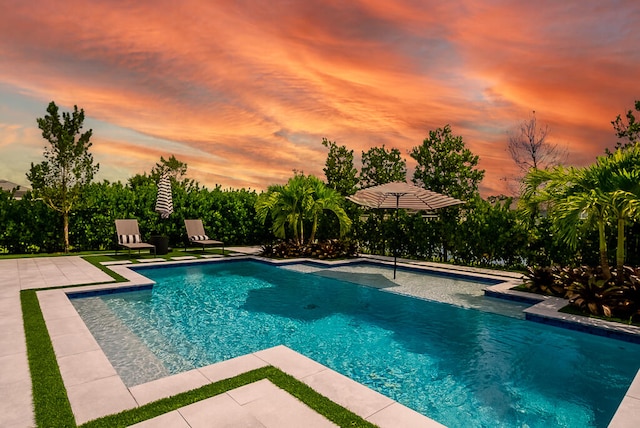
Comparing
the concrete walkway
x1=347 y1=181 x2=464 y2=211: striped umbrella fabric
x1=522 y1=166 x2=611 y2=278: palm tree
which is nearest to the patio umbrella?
x1=347 y1=181 x2=464 y2=211: striped umbrella fabric

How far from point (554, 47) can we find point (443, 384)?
34.9ft

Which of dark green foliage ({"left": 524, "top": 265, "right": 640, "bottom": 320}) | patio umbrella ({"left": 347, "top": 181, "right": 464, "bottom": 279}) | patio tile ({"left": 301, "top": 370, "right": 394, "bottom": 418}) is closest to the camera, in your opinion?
patio tile ({"left": 301, "top": 370, "right": 394, "bottom": 418})

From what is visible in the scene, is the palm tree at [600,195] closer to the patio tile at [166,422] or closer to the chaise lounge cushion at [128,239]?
the patio tile at [166,422]

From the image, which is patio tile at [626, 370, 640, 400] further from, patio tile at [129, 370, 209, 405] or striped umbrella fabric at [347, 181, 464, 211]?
striped umbrella fabric at [347, 181, 464, 211]

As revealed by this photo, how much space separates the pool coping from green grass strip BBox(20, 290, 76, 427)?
0.25 feet

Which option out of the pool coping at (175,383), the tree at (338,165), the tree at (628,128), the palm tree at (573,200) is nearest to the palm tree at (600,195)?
the palm tree at (573,200)

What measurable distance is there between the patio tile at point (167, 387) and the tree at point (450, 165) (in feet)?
52.8

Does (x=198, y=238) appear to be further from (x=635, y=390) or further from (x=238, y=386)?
(x=635, y=390)

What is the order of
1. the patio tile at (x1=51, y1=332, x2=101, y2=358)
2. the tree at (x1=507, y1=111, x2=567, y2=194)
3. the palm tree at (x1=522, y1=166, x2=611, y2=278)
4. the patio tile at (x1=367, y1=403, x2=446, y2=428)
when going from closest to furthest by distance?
the patio tile at (x1=367, y1=403, x2=446, y2=428), the patio tile at (x1=51, y1=332, x2=101, y2=358), the palm tree at (x1=522, y1=166, x2=611, y2=278), the tree at (x1=507, y1=111, x2=567, y2=194)

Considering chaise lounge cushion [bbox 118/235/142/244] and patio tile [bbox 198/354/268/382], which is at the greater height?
chaise lounge cushion [bbox 118/235/142/244]

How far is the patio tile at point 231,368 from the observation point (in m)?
4.30

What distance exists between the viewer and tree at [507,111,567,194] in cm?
3010

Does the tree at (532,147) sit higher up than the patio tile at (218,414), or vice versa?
the tree at (532,147)

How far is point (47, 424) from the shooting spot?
3211mm
